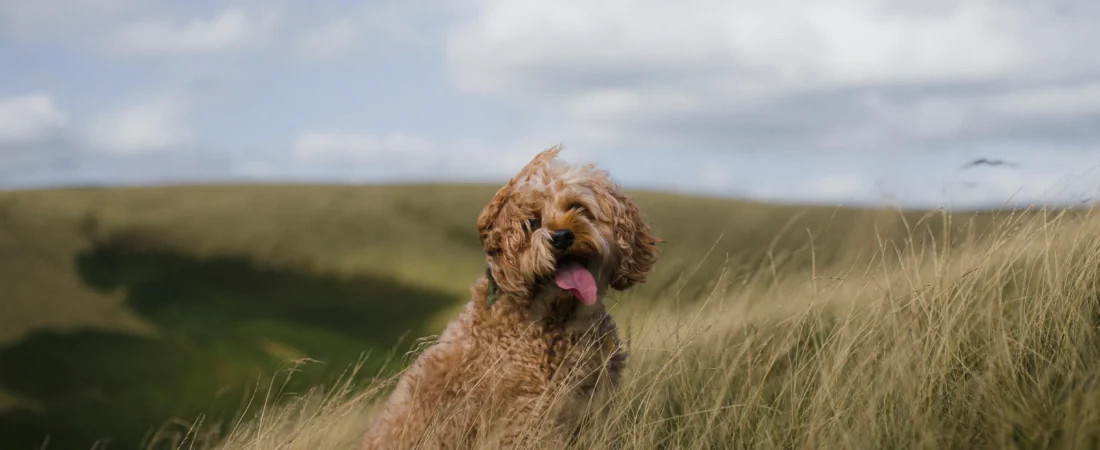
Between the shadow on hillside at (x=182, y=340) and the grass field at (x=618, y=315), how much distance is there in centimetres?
3

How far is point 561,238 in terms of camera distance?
12.6 ft

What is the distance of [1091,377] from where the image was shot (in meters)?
3.34

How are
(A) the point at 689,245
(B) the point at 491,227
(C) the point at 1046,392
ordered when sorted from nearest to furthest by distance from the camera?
(C) the point at 1046,392 < (B) the point at 491,227 < (A) the point at 689,245

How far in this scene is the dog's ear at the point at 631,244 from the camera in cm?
420

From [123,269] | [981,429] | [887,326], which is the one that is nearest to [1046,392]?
[981,429]

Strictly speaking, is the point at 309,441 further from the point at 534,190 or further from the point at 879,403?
the point at 879,403

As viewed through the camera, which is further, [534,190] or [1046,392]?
[534,190]

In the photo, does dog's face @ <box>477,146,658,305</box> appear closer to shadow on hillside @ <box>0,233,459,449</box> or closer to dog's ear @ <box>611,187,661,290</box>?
dog's ear @ <box>611,187,661,290</box>

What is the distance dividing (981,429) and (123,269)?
9193 millimetres

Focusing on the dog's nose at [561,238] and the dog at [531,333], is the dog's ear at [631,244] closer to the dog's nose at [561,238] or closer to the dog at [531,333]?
the dog at [531,333]

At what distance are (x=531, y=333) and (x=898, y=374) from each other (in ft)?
5.15

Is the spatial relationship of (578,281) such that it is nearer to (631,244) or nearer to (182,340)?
(631,244)

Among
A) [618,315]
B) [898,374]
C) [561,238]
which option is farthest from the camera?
[618,315]

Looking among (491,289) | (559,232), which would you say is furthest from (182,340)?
(559,232)
